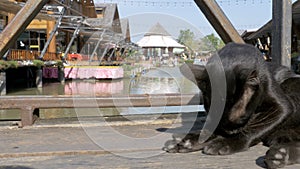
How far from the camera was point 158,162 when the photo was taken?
2.00 meters

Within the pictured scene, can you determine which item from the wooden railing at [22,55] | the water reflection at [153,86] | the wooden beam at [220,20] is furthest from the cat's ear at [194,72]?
the wooden railing at [22,55]

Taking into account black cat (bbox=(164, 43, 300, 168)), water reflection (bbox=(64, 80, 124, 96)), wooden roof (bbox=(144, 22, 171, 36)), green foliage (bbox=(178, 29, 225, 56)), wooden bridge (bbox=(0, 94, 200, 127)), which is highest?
wooden roof (bbox=(144, 22, 171, 36))

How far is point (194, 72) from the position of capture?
2025 millimetres

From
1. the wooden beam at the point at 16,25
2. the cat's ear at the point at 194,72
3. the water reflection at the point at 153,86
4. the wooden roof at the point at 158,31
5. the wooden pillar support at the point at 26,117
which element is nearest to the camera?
the cat's ear at the point at 194,72

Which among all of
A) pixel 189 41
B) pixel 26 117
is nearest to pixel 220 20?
pixel 189 41

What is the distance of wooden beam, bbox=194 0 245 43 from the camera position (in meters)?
3.17

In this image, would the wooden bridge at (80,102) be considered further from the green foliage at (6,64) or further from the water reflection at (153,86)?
the green foliage at (6,64)

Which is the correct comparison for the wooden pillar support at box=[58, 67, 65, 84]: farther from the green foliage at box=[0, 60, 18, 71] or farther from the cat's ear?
the cat's ear

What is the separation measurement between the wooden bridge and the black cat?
3.25 ft

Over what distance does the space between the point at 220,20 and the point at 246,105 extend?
143cm

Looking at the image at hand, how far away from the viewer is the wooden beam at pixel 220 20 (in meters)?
3.17

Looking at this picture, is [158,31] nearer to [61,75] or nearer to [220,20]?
[220,20]

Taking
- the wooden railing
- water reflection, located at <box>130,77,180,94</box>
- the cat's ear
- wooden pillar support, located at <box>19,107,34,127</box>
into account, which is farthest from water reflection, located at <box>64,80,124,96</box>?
the cat's ear

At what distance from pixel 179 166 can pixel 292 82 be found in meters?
0.87
